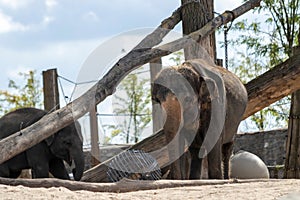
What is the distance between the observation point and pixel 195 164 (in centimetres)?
737

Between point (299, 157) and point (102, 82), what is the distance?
3.25m

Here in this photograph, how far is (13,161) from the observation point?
8.69m

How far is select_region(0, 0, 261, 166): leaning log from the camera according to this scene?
664 cm

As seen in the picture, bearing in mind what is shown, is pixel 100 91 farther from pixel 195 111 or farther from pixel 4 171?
pixel 4 171

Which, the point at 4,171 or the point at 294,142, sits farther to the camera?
the point at 294,142

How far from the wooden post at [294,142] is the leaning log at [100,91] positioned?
146cm

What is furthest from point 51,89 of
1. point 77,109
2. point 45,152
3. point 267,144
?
point 267,144

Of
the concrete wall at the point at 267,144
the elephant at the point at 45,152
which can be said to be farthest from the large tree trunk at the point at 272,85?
the concrete wall at the point at 267,144

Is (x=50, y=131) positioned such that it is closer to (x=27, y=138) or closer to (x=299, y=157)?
(x=27, y=138)

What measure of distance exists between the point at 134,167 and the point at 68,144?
1079mm

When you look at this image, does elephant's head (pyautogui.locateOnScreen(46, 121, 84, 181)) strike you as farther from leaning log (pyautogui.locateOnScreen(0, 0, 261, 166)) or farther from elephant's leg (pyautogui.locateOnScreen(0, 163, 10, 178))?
leaning log (pyautogui.locateOnScreen(0, 0, 261, 166))

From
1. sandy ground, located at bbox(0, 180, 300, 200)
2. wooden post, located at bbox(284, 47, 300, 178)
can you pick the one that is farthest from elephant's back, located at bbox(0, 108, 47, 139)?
sandy ground, located at bbox(0, 180, 300, 200)

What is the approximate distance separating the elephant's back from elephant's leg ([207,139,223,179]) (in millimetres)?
2440

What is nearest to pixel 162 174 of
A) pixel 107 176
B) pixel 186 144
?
pixel 107 176
